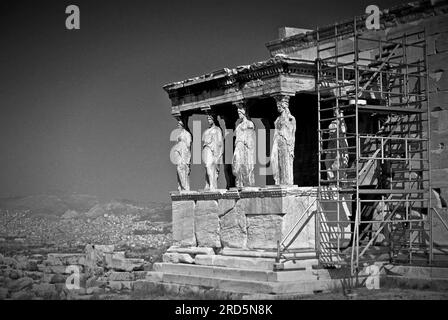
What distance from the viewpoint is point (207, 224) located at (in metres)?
19.6

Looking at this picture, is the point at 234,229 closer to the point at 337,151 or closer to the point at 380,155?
the point at 337,151

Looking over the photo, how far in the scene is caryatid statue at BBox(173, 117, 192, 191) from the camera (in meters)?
20.7

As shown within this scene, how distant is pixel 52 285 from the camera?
20281 mm

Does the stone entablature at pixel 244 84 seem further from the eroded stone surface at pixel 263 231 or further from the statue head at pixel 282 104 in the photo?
the eroded stone surface at pixel 263 231

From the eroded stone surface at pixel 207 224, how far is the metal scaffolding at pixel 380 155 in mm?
2354

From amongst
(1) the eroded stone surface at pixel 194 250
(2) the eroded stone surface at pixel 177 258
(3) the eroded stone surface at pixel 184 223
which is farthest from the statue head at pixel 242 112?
(2) the eroded stone surface at pixel 177 258

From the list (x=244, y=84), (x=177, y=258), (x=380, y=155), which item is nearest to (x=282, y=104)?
(x=244, y=84)

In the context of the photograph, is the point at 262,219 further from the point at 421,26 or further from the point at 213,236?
the point at 421,26

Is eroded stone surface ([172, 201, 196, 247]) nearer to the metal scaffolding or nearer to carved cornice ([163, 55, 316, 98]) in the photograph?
carved cornice ([163, 55, 316, 98])

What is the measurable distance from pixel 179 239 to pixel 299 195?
373cm

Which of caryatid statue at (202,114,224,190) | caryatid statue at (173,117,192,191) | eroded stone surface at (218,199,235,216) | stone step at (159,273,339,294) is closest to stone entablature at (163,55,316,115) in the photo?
caryatid statue at (173,117,192,191)

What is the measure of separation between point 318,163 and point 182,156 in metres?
3.34

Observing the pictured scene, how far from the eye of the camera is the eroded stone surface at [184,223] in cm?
2011

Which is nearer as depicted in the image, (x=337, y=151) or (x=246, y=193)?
(x=337, y=151)
